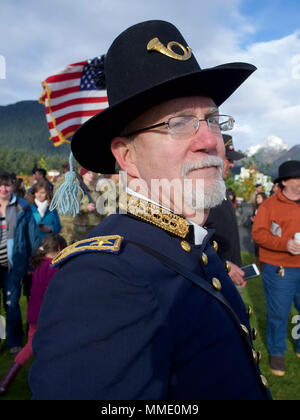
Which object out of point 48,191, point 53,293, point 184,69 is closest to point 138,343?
point 53,293

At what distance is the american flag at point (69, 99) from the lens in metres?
4.83

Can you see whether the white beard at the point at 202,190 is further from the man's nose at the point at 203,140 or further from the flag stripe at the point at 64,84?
the flag stripe at the point at 64,84

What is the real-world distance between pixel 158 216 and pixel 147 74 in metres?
0.62

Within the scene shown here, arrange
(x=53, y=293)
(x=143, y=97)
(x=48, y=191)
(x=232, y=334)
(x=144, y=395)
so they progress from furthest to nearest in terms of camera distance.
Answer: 1. (x=48, y=191)
2. (x=143, y=97)
3. (x=232, y=334)
4. (x=53, y=293)
5. (x=144, y=395)

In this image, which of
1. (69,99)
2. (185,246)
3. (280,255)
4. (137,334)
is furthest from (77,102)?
(137,334)

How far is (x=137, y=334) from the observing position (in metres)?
1.00

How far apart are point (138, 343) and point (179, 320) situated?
192mm

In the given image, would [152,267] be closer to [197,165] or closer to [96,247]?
[96,247]

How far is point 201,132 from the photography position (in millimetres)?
1504

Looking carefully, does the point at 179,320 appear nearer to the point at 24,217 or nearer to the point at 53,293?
the point at 53,293

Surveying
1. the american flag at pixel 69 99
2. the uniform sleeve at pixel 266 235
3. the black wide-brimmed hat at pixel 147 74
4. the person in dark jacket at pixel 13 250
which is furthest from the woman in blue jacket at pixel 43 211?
the black wide-brimmed hat at pixel 147 74

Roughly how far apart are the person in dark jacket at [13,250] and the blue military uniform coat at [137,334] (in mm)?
3649

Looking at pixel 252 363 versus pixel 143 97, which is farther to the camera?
pixel 143 97

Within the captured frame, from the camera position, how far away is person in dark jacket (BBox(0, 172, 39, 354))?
4605 millimetres
